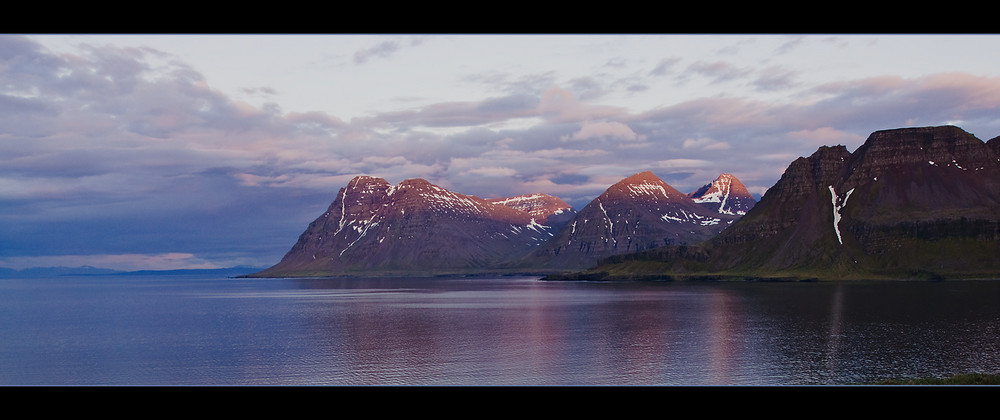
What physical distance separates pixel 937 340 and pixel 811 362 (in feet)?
86.1

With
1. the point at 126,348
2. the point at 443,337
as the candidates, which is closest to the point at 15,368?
the point at 126,348

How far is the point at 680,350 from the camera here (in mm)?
94625

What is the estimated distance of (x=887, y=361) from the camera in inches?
3140

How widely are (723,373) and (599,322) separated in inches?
2377

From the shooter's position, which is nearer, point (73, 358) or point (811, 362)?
point (811, 362)

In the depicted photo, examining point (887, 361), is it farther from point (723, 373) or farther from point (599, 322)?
point (599, 322)

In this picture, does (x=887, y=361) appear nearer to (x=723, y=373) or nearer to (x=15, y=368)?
(x=723, y=373)
